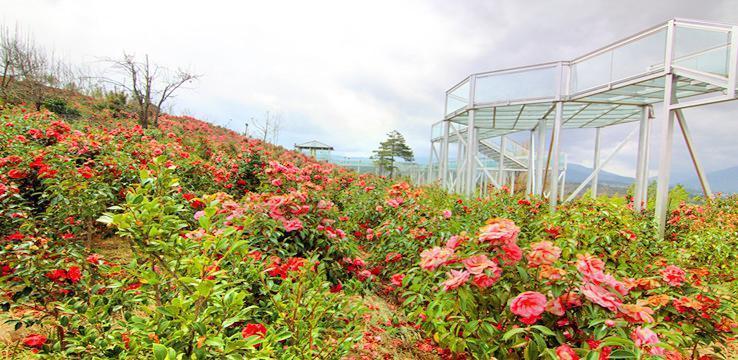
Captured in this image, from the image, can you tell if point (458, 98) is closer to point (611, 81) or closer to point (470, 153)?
point (470, 153)

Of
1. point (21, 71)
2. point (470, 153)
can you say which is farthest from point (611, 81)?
point (21, 71)

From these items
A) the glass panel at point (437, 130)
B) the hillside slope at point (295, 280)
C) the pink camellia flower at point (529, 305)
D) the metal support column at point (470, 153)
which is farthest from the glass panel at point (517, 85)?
the pink camellia flower at point (529, 305)

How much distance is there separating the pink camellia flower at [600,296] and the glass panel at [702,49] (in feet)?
18.8

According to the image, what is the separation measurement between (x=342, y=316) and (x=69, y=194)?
93.8 inches

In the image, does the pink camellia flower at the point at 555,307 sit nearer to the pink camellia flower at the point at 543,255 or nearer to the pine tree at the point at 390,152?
the pink camellia flower at the point at 543,255

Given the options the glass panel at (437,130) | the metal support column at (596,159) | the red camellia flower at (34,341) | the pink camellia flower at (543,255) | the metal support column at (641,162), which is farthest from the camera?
the glass panel at (437,130)

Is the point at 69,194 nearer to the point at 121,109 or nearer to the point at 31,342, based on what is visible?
the point at 31,342

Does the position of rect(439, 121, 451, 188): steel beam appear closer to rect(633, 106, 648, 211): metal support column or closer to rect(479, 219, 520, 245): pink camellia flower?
rect(633, 106, 648, 211): metal support column

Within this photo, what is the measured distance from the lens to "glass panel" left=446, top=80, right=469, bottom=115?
8.98 metres

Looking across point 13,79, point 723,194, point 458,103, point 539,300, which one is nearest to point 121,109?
point 13,79

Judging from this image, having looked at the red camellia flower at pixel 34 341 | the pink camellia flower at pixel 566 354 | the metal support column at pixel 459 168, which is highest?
the metal support column at pixel 459 168

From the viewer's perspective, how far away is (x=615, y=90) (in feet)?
21.4

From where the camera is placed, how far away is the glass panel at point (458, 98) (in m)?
8.98

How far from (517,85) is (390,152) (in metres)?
20.7
